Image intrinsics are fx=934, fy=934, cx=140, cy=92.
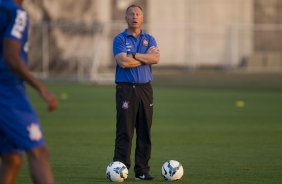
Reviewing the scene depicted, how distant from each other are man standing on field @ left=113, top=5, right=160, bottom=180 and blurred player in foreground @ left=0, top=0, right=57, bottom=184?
3.89m

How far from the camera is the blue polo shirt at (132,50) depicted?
12422 mm

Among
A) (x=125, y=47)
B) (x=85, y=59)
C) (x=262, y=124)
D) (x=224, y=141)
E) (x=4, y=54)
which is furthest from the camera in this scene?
(x=85, y=59)

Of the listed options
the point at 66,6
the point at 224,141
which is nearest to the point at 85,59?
the point at 66,6

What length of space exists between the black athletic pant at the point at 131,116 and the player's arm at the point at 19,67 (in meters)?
4.04

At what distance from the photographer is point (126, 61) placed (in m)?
12.2

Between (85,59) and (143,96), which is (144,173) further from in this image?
(85,59)

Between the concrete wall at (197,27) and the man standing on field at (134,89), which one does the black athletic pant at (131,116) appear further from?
the concrete wall at (197,27)

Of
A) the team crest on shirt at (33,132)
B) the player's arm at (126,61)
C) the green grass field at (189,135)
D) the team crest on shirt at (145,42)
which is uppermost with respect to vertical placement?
the team crest on shirt at (145,42)

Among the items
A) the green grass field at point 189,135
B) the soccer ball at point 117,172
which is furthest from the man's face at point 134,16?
the green grass field at point 189,135

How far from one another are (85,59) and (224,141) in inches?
1034

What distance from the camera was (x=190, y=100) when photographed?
95.7ft

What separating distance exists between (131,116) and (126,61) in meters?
0.76

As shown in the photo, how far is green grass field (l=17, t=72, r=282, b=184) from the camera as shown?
13117mm

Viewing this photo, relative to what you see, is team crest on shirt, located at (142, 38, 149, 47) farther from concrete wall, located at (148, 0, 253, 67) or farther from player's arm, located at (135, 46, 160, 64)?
concrete wall, located at (148, 0, 253, 67)
